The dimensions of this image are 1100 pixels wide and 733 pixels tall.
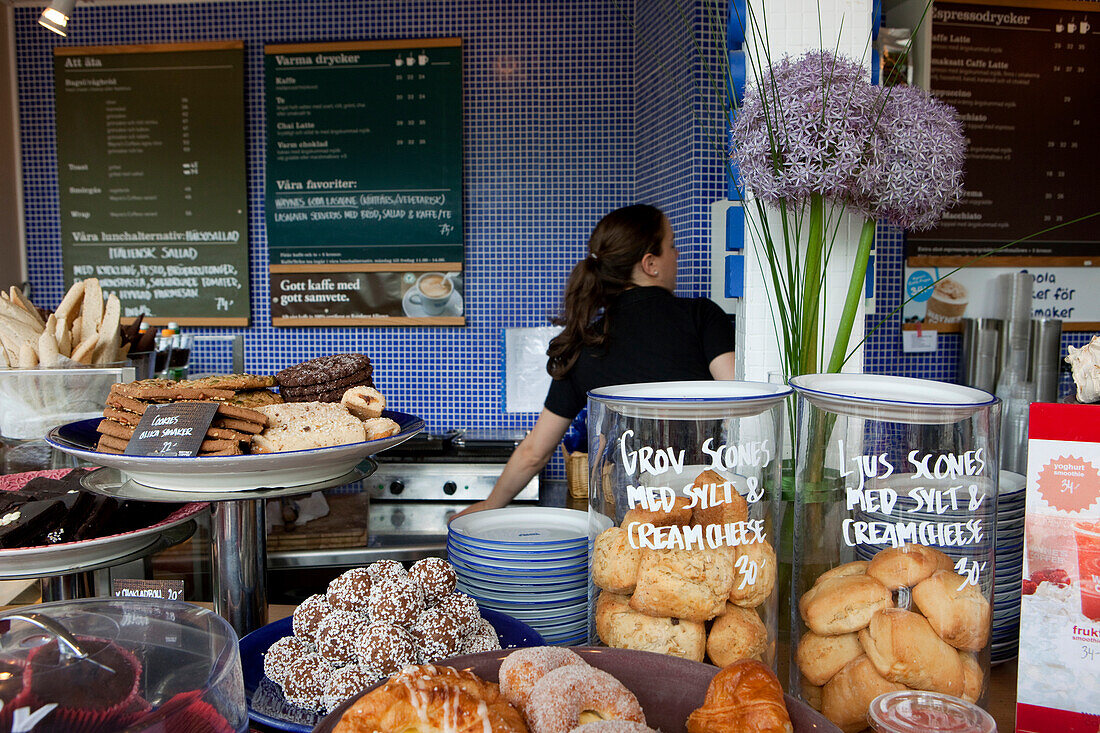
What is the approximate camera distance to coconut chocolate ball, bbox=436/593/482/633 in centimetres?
83

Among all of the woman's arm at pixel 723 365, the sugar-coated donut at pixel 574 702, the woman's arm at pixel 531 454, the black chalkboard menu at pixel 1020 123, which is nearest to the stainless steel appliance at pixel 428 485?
the woman's arm at pixel 531 454

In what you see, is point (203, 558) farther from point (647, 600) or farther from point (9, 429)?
point (647, 600)

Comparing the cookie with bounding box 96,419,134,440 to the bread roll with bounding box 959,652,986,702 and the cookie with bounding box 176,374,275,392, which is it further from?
the bread roll with bounding box 959,652,986,702

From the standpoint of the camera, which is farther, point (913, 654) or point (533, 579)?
point (533, 579)

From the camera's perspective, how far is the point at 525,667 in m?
0.64

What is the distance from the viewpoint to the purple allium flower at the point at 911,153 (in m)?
1.00

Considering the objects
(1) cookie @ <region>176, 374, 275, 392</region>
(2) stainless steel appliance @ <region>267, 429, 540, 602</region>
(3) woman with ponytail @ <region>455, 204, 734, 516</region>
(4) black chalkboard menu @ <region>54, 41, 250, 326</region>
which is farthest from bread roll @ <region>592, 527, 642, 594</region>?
(4) black chalkboard menu @ <region>54, 41, 250, 326</region>

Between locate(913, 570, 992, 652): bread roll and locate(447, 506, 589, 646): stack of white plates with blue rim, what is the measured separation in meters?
0.45

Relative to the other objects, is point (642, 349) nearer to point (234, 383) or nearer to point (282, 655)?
point (234, 383)

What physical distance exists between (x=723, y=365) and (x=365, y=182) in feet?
6.95

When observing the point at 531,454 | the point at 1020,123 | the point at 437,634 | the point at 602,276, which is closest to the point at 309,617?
the point at 437,634

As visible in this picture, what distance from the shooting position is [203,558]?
5.62ft

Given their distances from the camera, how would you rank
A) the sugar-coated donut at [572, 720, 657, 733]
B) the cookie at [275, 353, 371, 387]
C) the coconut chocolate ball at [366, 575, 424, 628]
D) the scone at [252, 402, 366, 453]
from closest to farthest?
the sugar-coated donut at [572, 720, 657, 733] → the coconut chocolate ball at [366, 575, 424, 628] → the scone at [252, 402, 366, 453] → the cookie at [275, 353, 371, 387]

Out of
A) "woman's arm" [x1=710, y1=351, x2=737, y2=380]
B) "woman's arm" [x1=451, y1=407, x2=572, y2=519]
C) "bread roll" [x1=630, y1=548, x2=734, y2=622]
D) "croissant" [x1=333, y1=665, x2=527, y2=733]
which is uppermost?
"woman's arm" [x1=710, y1=351, x2=737, y2=380]
